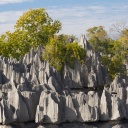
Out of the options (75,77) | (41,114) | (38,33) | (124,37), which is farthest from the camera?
(124,37)

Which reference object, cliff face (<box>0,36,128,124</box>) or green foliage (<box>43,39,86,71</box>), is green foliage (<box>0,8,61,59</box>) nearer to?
green foliage (<box>43,39,86,71</box>)

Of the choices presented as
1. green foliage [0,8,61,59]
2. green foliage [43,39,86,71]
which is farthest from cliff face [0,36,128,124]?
green foliage [0,8,61,59]

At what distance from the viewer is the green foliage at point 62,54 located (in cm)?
2886

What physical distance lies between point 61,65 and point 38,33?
9449 millimetres

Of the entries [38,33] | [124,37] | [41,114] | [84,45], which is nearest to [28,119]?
[41,114]

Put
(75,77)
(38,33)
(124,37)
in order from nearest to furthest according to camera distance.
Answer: (75,77), (38,33), (124,37)

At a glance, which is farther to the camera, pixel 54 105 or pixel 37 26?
pixel 37 26

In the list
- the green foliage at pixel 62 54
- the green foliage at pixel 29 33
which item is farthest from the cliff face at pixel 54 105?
the green foliage at pixel 29 33

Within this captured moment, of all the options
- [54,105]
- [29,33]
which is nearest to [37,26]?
[29,33]

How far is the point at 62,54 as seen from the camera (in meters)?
29.1

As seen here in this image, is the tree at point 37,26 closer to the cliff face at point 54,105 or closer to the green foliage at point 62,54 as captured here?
the green foliage at point 62,54

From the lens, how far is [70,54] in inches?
1150

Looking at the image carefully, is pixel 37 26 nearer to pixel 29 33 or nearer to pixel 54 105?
pixel 29 33

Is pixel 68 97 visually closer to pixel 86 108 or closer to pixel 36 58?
pixel 86 108
